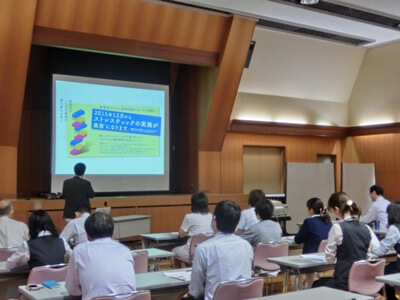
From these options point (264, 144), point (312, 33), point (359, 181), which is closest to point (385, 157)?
point (359, 181)

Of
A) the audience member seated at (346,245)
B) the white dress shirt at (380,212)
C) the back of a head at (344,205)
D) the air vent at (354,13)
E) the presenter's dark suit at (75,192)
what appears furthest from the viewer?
the air vent at (354,13)

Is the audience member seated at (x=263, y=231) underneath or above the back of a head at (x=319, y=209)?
underneath

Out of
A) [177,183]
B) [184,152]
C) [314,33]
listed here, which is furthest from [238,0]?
[177,183]

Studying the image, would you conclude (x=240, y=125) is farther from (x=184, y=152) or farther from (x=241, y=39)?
(x=241, y=39)

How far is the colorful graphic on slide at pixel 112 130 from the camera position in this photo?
8.48 metres

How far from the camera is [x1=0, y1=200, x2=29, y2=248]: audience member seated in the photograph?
514cm

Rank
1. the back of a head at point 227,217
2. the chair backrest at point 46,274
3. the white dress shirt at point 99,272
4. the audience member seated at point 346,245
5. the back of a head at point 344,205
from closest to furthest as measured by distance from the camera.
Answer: the white dress shirt at point 99,272 < the back of a head at point 227,217 < the chair backrest at point 46,274 < the audience member seated at point 346,245 < the back of a head at point 344,205

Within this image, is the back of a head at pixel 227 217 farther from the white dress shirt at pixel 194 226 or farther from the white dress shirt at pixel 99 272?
the white dress shirt at pixel 194 226

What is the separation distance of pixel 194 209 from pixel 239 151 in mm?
4842

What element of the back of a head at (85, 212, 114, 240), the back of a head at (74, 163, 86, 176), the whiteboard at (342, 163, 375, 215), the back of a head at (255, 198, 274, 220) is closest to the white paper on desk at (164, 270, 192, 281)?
the back of a head at (85, 212, 114, 240)

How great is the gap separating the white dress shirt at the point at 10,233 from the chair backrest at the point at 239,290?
9.54ft

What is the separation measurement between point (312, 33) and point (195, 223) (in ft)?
18.9

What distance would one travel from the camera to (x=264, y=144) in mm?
10961

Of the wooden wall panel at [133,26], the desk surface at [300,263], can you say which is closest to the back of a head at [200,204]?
the desk surface at [300,263]
